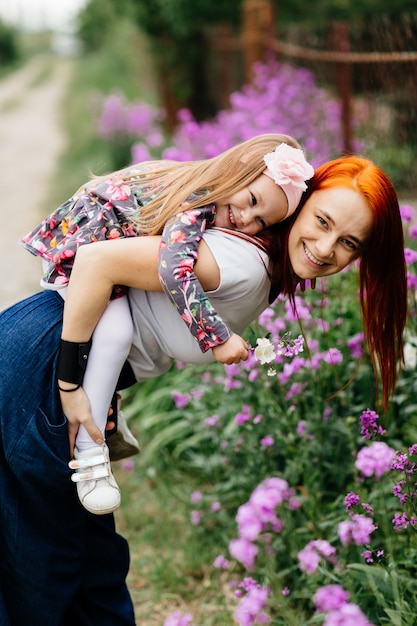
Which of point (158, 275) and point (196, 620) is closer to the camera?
point (158, 275)

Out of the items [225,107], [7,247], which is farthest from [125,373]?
[225,107]

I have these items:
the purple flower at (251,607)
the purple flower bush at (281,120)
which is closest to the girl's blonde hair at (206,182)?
the purple flower at (251,607)

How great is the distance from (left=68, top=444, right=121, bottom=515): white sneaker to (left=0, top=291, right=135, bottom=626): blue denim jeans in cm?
5

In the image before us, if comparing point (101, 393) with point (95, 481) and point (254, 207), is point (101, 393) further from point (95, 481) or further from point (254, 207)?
point (254, 207)

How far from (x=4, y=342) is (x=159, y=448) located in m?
1.82

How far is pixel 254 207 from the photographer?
5.70 feet

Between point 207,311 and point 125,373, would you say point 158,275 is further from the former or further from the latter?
point 125,373

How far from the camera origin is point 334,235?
1725 millimetres

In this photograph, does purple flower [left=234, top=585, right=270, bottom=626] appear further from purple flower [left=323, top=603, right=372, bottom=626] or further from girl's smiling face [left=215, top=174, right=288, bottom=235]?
girl's smiling face [left=215, top=174, right=288, bottom=235]

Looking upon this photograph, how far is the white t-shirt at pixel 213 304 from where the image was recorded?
1.68 meters

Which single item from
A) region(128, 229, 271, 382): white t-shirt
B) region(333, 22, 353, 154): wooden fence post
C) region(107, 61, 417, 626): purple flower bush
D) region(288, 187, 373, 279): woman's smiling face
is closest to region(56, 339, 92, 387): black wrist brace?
region(128, 229, 271, 382): white t-shirt

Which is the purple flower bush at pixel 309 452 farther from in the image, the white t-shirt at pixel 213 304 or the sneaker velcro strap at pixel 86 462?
the sneaker velcro strap at pixel 86 462

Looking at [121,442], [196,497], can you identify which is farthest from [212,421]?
[121,442]

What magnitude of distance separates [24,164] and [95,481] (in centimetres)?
1198
